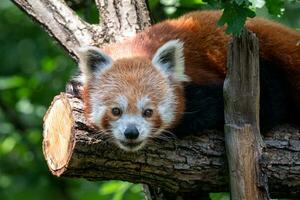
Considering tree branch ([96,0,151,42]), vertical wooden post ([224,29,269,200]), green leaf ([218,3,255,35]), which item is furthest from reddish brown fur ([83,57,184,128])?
green leaf ([218,3,255,35])

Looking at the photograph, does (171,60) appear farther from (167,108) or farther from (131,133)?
(131,133)

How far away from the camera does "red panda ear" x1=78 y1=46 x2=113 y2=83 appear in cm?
570

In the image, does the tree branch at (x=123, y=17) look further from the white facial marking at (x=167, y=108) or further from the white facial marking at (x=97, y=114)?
the white facial marking at (x=97, y=114)

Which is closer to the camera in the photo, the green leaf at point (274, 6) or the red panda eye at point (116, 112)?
the green leaf at point (274, 6)

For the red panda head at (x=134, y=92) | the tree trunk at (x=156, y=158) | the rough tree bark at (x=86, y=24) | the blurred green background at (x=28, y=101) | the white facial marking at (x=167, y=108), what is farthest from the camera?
the blurred green background at (x=28, y=101)

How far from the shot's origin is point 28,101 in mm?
10219

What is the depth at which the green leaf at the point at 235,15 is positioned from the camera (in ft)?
15.7

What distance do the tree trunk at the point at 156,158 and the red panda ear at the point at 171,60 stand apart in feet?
1.45

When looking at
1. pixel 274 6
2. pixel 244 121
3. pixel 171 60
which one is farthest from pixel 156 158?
pixel 274 6

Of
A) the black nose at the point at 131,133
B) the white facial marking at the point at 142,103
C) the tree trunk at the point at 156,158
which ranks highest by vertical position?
the white facial marking at the point at 142,103

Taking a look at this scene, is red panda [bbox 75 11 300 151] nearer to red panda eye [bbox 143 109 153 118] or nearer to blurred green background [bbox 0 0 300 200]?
red panda eye [bbox 143 109 153 118]

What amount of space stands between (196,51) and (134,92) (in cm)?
68

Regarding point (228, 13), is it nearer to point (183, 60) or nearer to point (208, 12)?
point (183, 60)

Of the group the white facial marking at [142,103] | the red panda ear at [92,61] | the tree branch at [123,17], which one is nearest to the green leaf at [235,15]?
the white facial marking at [142,103]
